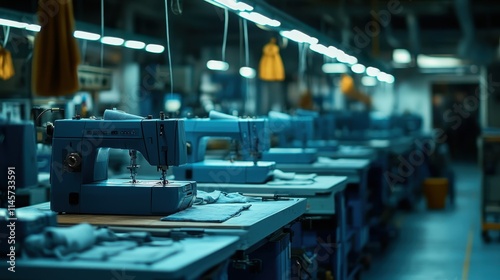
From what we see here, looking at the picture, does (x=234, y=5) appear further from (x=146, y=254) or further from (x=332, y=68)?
(x=332, y=68)

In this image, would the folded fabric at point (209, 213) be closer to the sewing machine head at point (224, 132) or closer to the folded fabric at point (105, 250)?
the folded fabric at point (105, 250)

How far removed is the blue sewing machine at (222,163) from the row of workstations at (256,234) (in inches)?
0.5

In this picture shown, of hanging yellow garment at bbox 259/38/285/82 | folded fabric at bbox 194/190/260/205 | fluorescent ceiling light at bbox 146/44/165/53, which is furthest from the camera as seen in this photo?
fluorescent ceiling light at bbox 146/44/165/53

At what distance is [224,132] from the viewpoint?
17.5 feet

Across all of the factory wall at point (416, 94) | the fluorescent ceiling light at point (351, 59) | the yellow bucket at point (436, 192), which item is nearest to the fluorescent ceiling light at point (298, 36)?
the fluorescent ceiling light at point (351, 59)

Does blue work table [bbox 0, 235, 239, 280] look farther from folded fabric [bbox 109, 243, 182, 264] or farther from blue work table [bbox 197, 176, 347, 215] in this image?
blue work table [bbox 197, 176, 347, 215]

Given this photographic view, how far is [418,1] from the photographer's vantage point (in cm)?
1320

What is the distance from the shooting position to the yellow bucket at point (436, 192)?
12148mm

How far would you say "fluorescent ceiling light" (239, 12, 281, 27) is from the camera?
5004 millimetres

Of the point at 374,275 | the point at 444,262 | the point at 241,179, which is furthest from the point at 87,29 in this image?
the point at 444,262

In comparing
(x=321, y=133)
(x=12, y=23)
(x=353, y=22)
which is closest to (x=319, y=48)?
(x=321, y=133)

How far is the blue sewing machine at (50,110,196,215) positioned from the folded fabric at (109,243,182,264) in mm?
883

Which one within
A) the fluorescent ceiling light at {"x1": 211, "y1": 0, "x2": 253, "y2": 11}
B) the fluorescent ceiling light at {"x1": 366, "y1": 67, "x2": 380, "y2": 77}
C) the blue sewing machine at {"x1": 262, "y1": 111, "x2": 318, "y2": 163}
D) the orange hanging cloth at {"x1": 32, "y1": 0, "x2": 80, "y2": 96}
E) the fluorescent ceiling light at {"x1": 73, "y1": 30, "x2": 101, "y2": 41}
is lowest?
the blue sewing machine at {"x1": 262, "y1": 111, "x2": 318, "y2": 163}

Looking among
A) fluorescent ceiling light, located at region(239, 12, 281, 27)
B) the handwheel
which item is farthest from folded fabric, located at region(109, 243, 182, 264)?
the handwheel
